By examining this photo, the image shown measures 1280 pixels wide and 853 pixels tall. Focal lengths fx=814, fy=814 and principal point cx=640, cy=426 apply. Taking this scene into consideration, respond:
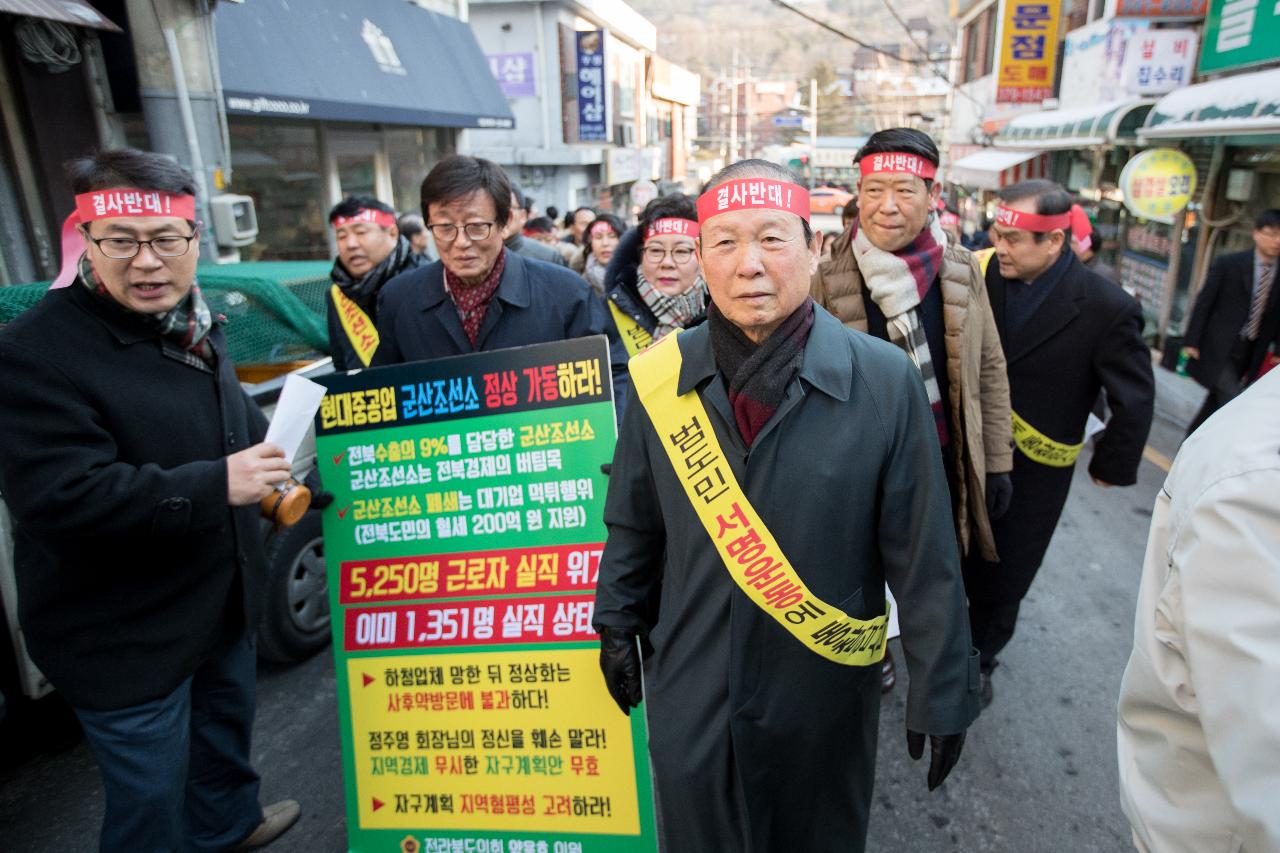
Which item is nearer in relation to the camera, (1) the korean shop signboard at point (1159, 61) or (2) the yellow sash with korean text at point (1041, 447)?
A: (2) the yellow sash with korean text at point (1041, 447)

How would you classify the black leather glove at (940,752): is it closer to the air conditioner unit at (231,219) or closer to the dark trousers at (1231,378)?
the dark trousers at (1231,378)

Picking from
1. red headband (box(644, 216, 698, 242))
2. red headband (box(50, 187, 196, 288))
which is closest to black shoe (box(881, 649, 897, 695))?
red headband (box(644, 216, 698, 242))

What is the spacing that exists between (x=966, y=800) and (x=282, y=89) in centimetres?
845

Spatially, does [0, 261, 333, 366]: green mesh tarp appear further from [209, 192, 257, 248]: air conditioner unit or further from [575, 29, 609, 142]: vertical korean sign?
[575, 29, 609, 142]: vertical korean sign

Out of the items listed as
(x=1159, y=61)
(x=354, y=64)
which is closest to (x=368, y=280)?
(x=354, y=64)

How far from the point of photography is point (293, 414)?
231cm

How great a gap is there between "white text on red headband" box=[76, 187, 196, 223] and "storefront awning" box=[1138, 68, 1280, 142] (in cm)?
856

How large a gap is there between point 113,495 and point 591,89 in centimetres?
2383

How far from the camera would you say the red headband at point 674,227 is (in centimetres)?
391

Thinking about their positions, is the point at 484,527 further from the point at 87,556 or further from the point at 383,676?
the point at 87,556

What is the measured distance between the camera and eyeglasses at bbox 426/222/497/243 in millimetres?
2869

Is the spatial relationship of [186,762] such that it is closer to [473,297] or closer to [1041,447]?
[473,297]

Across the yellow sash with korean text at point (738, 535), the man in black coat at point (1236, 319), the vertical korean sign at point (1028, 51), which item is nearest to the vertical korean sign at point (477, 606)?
the yellow sash with korean text at point (738, 535)

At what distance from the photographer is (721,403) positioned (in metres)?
1.87
